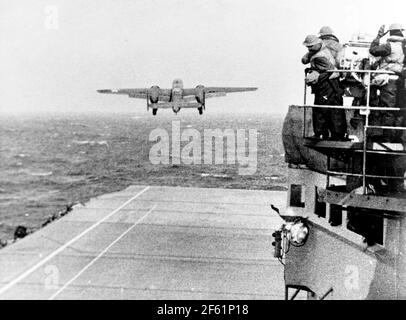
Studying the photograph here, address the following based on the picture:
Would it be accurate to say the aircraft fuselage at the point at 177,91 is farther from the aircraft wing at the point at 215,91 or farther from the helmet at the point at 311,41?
the helmet at the point at 311,41

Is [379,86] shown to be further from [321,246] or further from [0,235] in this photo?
[0,235]

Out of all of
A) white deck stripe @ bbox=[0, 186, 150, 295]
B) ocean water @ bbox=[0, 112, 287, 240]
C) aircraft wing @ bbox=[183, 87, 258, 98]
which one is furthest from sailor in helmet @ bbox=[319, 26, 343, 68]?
aircraft wing @ bbox=[183, 87, 258, 98]

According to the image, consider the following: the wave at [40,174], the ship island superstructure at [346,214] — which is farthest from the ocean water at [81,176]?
the ship island superstructure at [346,214]

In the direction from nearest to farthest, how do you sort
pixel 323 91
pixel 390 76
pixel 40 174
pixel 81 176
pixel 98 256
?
pixel 390 76, pixel 323 91, pixel 98 256, pixel 81 176, pixel 40 174

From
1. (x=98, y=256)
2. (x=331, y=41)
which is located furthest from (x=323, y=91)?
(x=98, y=256)

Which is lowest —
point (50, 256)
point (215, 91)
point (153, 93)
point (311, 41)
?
point (50, 256)

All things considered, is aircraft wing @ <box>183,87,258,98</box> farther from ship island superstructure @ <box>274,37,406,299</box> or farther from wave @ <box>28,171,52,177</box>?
wave @ <box>28,171,52,177</box>

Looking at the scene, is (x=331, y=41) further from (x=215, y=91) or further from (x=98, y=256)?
(x=215, y=91)

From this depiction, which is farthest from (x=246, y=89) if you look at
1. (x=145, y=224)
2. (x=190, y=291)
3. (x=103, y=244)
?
(x=190, y=291)

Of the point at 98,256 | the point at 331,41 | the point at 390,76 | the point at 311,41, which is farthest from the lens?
the point at 98,256

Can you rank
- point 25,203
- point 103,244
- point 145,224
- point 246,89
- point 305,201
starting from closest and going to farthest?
1. point 305,201
2. point 103,244
3. point 145,224
4. point 246,89
5. point 25,203

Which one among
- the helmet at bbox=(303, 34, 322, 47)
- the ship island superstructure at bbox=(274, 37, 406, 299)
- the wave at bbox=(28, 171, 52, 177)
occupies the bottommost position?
the wave at bbox=(28, 171, 52, 177)
